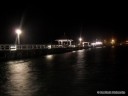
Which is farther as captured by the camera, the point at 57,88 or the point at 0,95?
the point at 57,88

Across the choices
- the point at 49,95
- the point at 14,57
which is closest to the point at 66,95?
the point at 49,95

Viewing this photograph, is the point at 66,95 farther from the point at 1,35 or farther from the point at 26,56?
the point at 1,35

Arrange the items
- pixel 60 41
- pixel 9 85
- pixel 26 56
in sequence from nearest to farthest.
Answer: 1. pixel 9 85
2. pixel 26 56
3. pixel 60 41

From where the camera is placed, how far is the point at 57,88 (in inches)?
447

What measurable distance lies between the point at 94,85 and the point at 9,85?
3.82 m

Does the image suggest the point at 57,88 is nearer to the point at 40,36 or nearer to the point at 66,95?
the point at 66,95

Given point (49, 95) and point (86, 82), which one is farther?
point (86, 82)

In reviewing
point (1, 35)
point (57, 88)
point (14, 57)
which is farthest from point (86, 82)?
point (1, 35)

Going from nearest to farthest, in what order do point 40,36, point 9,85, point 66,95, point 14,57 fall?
point 66,95, point 9,85, point 14,57, point 40,36

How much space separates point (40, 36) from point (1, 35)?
24108mm

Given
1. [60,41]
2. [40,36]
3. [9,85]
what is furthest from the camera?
[40,36]

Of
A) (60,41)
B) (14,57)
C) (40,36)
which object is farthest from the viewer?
(40,36)

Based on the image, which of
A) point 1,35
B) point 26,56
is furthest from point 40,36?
point 26,56

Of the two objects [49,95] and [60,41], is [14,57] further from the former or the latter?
[60,41]
